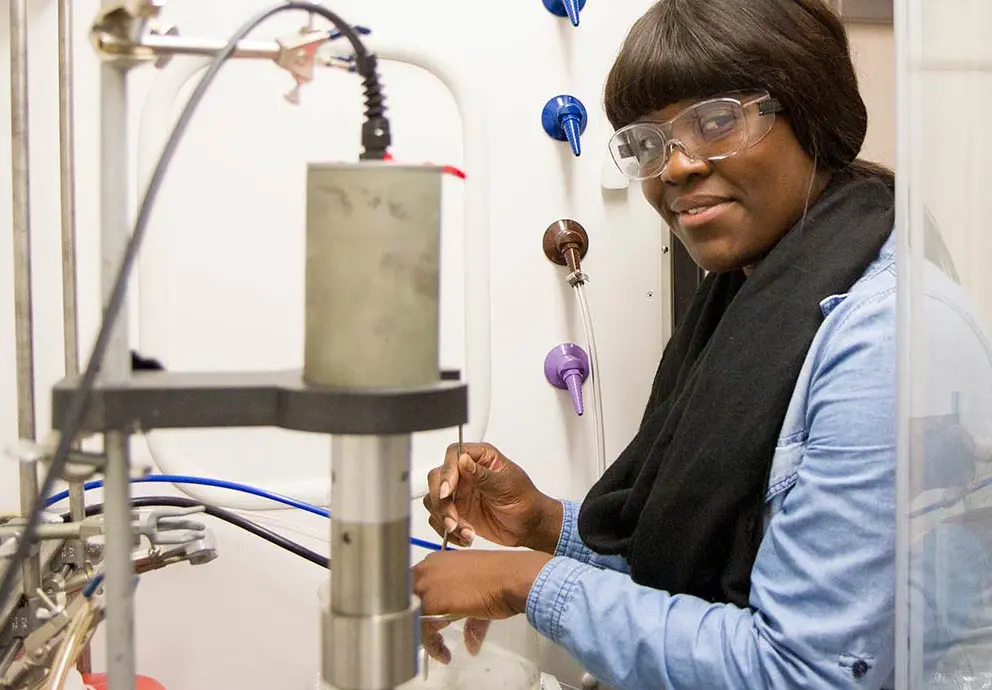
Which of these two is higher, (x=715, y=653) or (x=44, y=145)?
(x=44, y=145)

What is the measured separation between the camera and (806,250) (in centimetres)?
100

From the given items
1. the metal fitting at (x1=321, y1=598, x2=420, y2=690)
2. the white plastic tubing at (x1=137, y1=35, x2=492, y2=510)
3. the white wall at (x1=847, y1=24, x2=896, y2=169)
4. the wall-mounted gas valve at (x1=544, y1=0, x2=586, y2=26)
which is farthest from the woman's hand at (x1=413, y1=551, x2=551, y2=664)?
the white wall at (x1=847, y1=24, x2=896, y2=169)

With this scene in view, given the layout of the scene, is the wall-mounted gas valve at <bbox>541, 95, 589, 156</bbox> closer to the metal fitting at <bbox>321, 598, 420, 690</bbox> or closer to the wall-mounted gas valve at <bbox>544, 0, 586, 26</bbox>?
the wall-mounted gas valve at <bbox>544, 0, 586, 26</bbox>

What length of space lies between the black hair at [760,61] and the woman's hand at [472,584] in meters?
0.57

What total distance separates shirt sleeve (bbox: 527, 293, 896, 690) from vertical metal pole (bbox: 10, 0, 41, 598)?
579 millimetres

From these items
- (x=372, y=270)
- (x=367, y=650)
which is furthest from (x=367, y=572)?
(x=372, y=270)

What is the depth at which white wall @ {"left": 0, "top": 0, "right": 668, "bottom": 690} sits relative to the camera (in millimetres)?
1217

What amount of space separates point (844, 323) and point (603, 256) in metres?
0.54

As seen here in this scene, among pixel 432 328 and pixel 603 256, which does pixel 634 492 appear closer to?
pixel 603 256

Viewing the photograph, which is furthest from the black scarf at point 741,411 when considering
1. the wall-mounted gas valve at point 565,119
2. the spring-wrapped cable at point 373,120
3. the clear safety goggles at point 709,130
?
the spring-wrapped cable at point 373,120

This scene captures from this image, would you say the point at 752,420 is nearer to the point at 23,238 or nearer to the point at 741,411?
the point at 741,411

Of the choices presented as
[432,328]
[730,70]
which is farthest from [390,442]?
[730,70]

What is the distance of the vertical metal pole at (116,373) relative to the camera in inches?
17.0

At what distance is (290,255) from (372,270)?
0.90 meters
